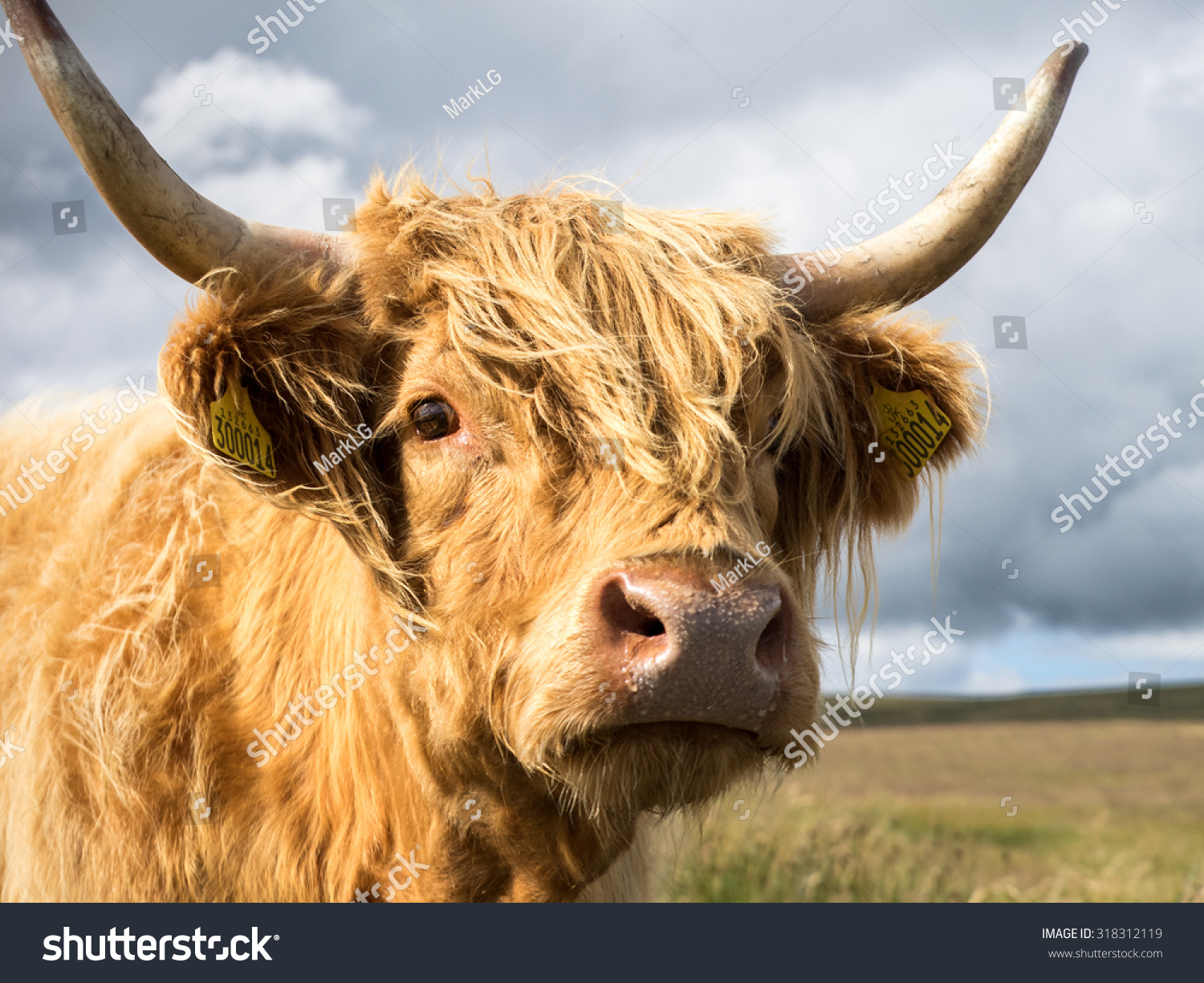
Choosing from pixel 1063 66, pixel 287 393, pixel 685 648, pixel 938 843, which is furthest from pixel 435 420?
pixel 938 843

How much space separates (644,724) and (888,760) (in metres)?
16.9

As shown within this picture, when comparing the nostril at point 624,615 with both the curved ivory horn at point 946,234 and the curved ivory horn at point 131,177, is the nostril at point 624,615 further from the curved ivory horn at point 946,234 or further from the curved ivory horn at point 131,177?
the curved ivory horn at point 946,234

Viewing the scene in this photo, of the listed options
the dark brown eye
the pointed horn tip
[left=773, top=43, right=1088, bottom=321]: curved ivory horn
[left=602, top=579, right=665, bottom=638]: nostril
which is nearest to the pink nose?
[left=602, top=579, right=665, bottom=638]: nostril

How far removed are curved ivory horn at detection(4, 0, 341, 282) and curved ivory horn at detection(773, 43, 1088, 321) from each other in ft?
5.00

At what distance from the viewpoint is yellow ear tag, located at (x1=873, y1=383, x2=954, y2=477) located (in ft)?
11.2

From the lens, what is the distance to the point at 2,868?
3166 mm

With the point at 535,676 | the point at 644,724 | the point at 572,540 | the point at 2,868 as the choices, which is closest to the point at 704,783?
the point at 644,724

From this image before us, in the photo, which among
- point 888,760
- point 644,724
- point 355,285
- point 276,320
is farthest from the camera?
point 888,760

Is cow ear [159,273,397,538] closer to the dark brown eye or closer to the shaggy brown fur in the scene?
the shaggy brown fur

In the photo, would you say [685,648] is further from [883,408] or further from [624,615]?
[883,408]

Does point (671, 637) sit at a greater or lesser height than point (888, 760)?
greater

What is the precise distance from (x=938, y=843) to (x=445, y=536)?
5.82 m

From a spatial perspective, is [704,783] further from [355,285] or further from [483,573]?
[355,285]

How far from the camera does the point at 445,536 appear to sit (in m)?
2.64
